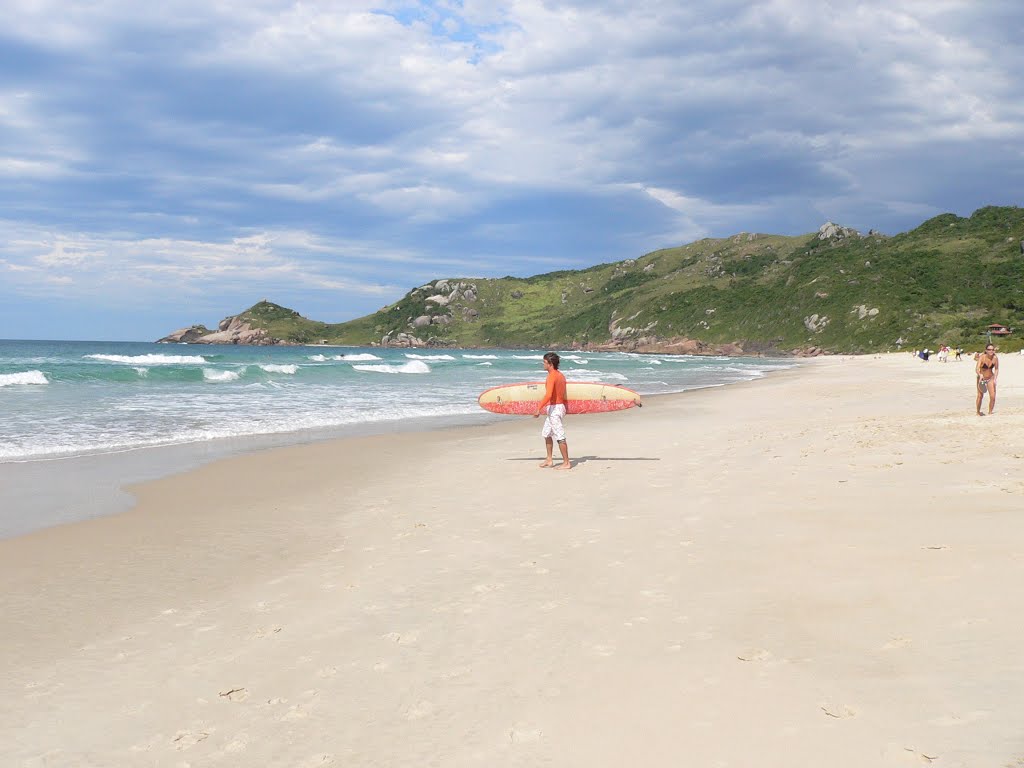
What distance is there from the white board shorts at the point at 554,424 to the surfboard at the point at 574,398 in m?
3.13

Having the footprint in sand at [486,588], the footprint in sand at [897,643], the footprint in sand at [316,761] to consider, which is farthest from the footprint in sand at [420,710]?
the footprint in sand at [897,643]

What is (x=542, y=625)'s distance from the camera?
5.12m

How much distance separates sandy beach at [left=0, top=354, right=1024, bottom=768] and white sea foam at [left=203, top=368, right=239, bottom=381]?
34110mm

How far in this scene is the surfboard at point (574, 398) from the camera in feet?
53.9

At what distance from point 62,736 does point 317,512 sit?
563 cm

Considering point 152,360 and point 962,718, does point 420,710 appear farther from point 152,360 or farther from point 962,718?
point 152,360

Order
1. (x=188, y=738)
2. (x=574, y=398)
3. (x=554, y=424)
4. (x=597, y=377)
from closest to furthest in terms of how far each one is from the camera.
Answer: (x=188, y=738), (x=554, y=424), (x=574, y=398), (x=597, y=377)

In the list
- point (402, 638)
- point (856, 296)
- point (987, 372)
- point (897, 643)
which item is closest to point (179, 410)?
point (402, 638)

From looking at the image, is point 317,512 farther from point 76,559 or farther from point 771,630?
point 771,630

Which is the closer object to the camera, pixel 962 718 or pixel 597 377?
pixel 962 718

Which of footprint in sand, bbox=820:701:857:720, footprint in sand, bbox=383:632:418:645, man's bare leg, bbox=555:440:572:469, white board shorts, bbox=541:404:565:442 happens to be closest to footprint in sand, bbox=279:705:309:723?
footprint in sand, bbox=383:632:418:645

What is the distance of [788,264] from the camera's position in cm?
17650

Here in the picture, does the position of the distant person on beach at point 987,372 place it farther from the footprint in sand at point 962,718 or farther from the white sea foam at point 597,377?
the white sea foam at point 597,377

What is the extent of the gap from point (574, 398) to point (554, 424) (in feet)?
13.7
